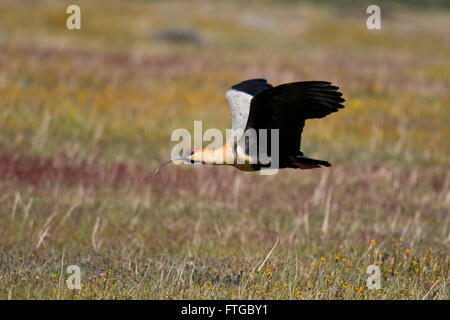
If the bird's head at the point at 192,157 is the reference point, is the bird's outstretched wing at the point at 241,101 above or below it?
above

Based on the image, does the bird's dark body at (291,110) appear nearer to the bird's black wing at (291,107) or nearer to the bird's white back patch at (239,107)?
the bird's black wing at (291,107)

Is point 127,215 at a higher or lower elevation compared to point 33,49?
lower

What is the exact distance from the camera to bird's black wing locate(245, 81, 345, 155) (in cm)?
443

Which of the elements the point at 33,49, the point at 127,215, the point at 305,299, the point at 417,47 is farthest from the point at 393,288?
the point at 417,47

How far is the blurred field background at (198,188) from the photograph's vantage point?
5391 millimetres

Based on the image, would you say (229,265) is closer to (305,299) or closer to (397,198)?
(305,299)

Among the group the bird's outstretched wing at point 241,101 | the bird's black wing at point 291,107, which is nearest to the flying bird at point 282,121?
the bird's black wing at point 291,107

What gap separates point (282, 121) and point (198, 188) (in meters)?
4.85

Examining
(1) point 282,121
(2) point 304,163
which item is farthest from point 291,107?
(2) point 304,163

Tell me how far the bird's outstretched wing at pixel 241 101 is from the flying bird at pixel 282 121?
0.34 metres

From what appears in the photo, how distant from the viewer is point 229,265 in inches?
235

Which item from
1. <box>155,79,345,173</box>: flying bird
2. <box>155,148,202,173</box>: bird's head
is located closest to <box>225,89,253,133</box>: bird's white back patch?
<box>155,79,345,173</box>: flying bird

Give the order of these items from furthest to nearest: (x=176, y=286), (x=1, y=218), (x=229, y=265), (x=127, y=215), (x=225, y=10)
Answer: (x=225, y=10)
(x=127, y=215)
(x=1, y=218)
(x=229, y=265)
(x=176, y=286)
